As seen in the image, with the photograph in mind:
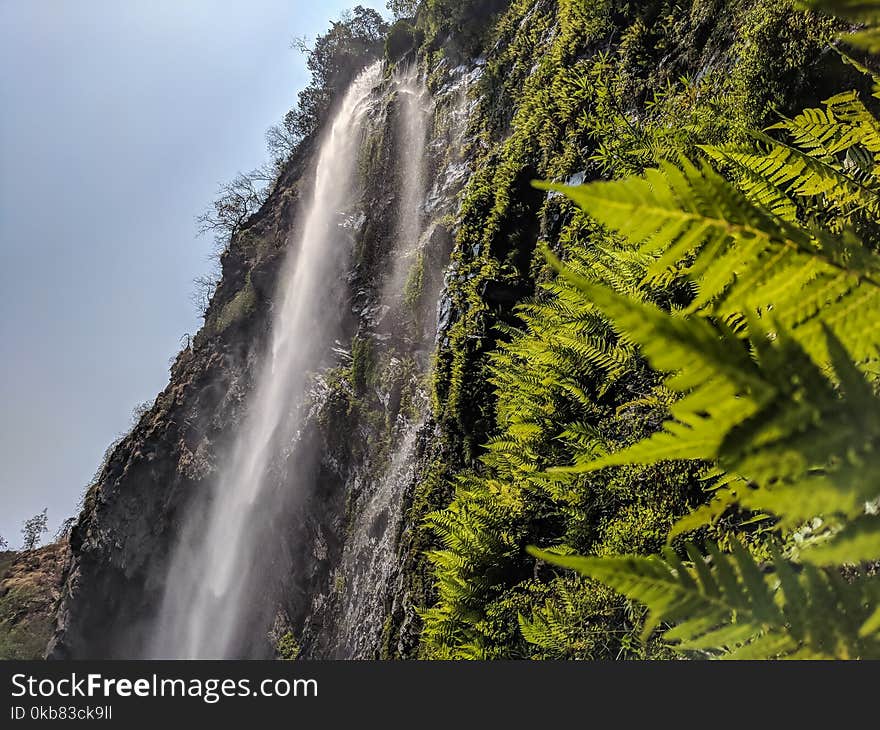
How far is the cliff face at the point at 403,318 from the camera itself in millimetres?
4363

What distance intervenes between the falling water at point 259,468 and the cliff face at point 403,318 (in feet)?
1.22

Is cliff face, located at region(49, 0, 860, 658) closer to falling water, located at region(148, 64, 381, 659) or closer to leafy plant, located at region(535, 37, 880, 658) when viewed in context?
falling water, located at region(148, 64, 381, 659)

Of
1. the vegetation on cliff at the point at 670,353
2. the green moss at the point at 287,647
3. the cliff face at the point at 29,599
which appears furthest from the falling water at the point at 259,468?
the cliff face at the point at 29,599

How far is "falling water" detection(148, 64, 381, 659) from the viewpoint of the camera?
11.1m

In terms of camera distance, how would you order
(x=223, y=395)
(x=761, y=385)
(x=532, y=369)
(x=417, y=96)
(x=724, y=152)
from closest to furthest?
1. (x=761, y=385)
2. (x=724, y=152)
3. (x=532, y=369)
4. (x=417, y=96)
5. (x=223, y=395)

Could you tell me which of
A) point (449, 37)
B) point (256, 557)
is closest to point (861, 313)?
point (449, 37)

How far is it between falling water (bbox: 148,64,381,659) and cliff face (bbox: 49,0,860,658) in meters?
0.37

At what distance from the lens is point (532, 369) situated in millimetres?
3795

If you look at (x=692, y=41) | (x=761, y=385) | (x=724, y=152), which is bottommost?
(x=761, y=385)

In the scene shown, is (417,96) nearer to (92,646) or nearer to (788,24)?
(788,24)

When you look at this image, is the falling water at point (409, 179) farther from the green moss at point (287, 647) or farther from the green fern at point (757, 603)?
the green fern at point (757, 603)

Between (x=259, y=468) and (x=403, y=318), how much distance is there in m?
5.29

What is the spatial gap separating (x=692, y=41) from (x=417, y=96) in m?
7.93

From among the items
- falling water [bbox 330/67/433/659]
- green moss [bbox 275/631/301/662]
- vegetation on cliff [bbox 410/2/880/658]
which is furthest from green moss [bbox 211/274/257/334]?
vegetation on cliff [bbox 410/2/880/658]
